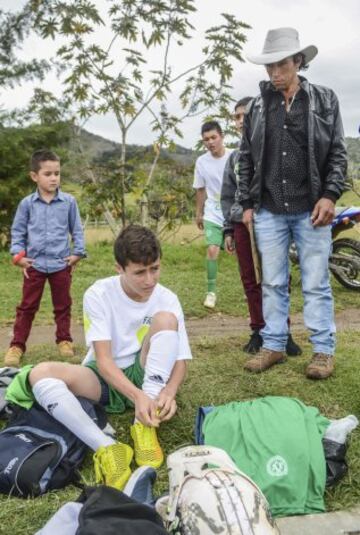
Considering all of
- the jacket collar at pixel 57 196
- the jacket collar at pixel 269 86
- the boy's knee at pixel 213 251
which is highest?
the jacket collar at pixel 269 86

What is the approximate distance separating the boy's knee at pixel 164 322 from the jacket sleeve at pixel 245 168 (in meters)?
1.28

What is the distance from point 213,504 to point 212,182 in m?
4.91

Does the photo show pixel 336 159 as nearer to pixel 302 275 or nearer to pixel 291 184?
pixel 291 184

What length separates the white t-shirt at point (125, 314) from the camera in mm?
3318

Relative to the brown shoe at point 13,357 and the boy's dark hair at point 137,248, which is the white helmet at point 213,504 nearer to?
the boy's dark hair at point 137,248

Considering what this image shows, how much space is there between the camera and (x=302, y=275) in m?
4.05

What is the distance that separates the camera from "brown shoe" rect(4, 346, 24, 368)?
465cm

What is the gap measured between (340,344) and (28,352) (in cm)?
265

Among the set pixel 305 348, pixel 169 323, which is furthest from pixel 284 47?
pixel 305 348

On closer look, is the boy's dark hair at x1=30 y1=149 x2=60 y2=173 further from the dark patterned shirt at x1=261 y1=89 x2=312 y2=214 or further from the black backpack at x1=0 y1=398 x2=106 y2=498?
the black backpack at x1=0 y1=398 x2=106 y2=498

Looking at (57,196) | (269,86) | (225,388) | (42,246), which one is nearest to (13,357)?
(42,246)

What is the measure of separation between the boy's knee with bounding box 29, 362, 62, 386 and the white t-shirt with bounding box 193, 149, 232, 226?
3711mm

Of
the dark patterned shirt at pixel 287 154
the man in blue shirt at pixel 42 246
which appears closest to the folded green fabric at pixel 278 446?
the dark patterned shirt at pixel 287 154

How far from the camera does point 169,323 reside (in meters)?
3.24
